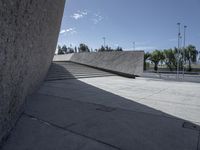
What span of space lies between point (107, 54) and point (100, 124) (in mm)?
15744

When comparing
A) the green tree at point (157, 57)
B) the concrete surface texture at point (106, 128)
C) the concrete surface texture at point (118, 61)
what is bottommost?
the concrete surface texture at point (106, 128)

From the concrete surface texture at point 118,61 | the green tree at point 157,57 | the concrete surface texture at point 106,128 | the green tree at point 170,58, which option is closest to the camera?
the concrete surface texture at point 106,128

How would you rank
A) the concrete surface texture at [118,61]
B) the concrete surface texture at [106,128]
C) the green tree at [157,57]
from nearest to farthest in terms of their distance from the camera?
1. the concrete surface texture at [106,128]
2. the concrete surface texture at [118,61]
3. the green tree at [157,57]

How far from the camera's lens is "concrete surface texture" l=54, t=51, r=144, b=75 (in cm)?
1630

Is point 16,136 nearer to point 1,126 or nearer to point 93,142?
point 1,126

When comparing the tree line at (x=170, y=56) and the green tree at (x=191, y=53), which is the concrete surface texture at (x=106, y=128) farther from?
the green tree at (x=191, y=53)

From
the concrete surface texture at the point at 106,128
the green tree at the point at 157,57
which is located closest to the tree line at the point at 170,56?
the green tree at the point at 157,57

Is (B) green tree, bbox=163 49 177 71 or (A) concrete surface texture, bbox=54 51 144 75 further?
(B) green tree, bbox=163 49 177 71

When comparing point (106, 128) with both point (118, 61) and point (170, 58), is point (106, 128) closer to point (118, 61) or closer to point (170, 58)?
point (118, 61)

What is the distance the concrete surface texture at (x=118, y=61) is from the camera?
16.3 meters

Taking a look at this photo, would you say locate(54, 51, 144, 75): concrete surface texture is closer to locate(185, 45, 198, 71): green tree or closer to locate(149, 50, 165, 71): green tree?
locate(149, 50, 165, 71): green tree

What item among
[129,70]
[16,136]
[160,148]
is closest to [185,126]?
[160,148]

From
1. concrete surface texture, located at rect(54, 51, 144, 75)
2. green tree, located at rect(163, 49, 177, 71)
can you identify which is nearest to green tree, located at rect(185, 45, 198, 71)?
green tree, located at rect(163, 49, 177, 71)

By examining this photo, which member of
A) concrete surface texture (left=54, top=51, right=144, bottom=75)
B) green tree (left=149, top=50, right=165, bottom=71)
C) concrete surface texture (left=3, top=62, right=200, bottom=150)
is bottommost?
concrete surface texture (left=3, top=62, right=200, bottom=150)
